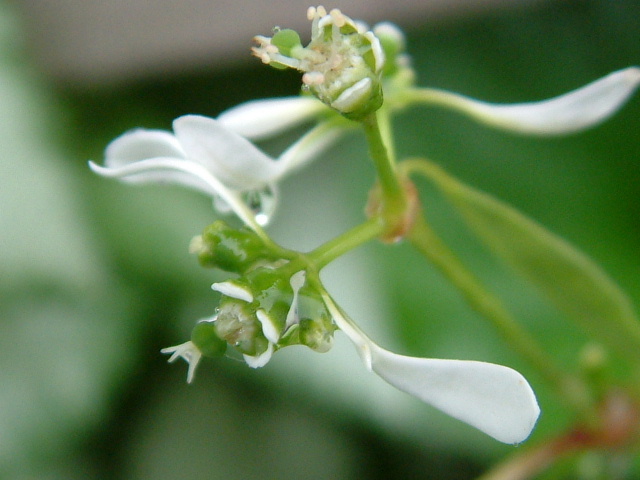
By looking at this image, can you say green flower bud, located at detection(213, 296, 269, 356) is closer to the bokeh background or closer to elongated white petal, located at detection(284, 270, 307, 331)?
elongated white petal, located at detection(284, 270, 307, 331)

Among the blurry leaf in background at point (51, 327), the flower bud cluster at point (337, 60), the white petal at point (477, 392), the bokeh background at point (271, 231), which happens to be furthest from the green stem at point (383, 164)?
the blurry leaf in background at point (51, 327)

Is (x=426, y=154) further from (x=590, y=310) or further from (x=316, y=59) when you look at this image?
(x=316, y=59)

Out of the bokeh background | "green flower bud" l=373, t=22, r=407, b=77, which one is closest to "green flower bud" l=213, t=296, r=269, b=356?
"green flower bud" l=373, t=22, r=407, b=77

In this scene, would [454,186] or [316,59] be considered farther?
[454,186]

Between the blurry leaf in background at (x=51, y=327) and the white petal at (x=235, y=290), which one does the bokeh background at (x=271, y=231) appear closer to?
the blurry leaf in background at (x=51, y=327)

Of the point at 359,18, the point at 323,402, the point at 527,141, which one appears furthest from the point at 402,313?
the point at 359,18

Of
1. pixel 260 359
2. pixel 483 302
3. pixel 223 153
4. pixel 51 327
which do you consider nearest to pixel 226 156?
pixel 223 153
